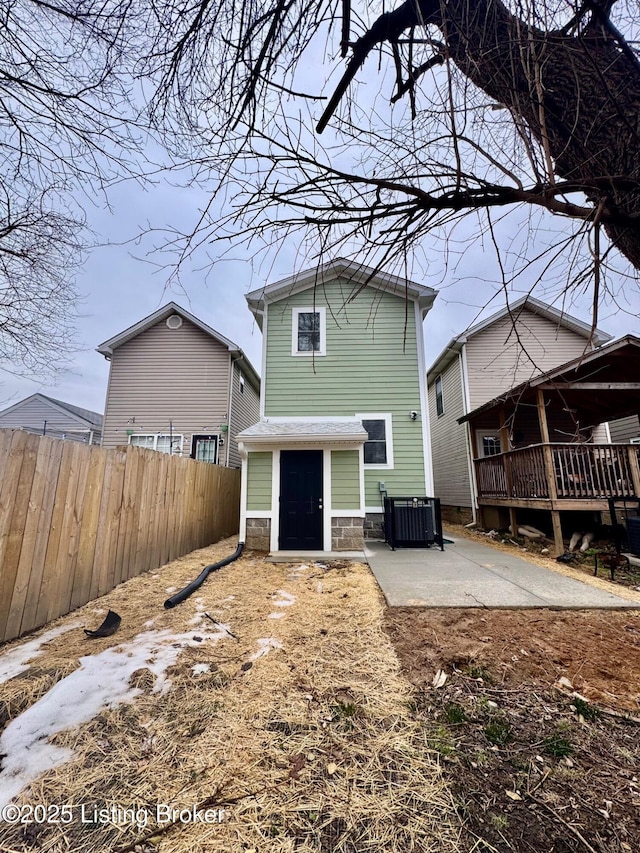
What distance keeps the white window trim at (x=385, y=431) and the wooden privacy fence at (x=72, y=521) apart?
14.4 feet

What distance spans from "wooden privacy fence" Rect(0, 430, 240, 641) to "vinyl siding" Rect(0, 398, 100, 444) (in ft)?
43.1

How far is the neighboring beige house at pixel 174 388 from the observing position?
37.3ft

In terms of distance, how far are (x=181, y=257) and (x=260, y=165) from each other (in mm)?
616

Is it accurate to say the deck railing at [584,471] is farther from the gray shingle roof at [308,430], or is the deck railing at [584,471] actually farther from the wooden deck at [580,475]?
the gray shingle roof at [308,430]

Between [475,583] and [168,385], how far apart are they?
10.5 metres

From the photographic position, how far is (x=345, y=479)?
23.4 feet

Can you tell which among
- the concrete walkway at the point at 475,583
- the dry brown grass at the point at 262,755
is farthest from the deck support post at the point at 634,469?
the dry brown grass at the point at 262,755

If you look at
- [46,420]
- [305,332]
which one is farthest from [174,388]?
[46,420]

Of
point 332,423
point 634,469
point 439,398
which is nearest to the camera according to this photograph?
point 634,469

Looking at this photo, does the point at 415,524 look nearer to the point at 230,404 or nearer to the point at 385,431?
the point at 385,431

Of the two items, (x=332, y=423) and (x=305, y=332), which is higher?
(x=305, y=332)

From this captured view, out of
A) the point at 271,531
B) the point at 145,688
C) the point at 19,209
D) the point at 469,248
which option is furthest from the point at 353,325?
the point at 145,688

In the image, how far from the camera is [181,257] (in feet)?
6.24

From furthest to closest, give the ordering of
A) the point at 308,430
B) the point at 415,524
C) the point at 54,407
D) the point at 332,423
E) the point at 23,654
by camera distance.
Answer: the point at 54,407, the point at 332,423, the point at 308,430, the point at 415,524, the point at 23,654
